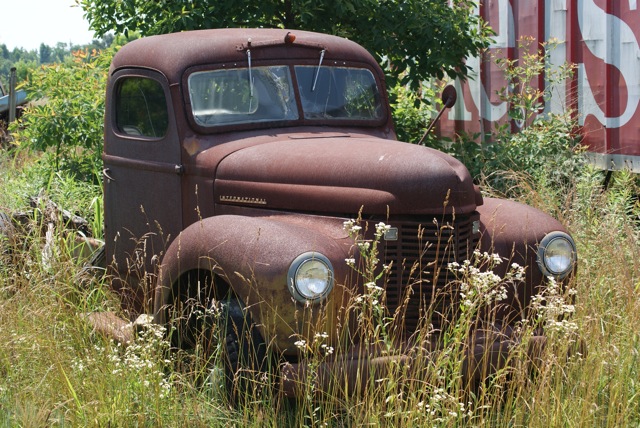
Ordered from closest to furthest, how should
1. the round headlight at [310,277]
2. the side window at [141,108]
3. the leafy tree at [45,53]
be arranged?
the round headlight at [310,277] → the side window at [141,108] → the leafy tree at [45,53]

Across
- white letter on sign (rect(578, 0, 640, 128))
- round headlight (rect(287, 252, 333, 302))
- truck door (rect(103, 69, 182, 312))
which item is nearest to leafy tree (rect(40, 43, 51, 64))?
white letter on sign (rect(578, 0, 640, 128))

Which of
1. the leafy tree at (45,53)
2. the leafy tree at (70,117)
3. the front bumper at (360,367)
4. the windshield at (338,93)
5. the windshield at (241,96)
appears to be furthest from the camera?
the leafy tree at (45,53)

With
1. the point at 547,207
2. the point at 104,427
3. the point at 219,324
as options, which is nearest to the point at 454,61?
the point at 547,207

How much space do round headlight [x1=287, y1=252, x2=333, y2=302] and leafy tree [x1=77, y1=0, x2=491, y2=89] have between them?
5367 mm

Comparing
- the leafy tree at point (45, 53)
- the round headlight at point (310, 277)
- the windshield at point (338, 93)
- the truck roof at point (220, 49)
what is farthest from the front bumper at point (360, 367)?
the leafy tree at point (45, 53)

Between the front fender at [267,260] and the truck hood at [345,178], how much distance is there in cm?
17

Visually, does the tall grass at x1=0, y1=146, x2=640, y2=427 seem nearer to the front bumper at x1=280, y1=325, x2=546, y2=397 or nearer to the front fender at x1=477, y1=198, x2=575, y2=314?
the front bumper at x1=280, y1=325, x2=546, y2=397

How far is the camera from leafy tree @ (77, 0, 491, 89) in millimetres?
9109

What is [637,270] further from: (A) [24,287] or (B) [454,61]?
(B) [454,61]

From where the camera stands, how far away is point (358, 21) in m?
9.48

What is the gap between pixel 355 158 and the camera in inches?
178

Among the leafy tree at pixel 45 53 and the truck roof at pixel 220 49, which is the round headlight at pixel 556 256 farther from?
the leafy tree at pixel 45 53

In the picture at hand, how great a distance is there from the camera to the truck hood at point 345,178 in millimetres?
4324

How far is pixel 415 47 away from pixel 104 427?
6.62 metres
